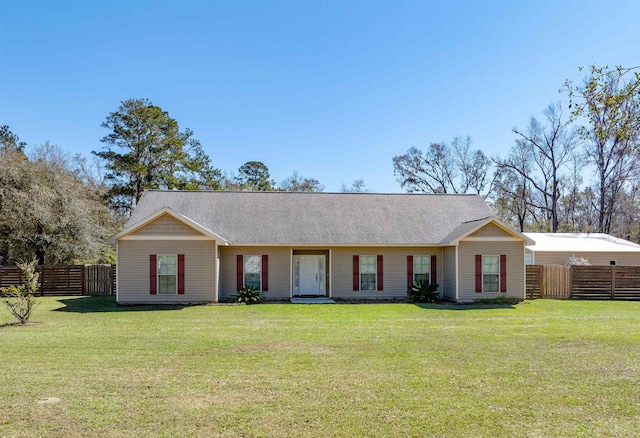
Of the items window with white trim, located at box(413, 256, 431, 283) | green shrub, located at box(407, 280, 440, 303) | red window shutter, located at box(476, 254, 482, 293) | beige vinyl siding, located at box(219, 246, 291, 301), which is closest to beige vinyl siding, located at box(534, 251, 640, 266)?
red window shutter, located at box(476, 254, 482, 293)

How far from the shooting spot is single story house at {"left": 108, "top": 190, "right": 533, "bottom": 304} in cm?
1736

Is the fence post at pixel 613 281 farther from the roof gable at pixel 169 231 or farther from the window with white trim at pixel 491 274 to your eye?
the roof gable at pixel 169 231

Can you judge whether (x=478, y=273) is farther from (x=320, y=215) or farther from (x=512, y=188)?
(x=512, y=188)

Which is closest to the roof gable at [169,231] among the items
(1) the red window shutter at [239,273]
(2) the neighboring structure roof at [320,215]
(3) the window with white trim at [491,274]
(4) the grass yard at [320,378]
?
(2) the neighboring structure roof at [320,215]

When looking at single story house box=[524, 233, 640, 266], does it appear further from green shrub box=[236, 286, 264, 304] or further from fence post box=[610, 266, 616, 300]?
green shrub box=[236, 286, 264, 304]

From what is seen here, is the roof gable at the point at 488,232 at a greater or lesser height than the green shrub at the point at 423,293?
greater

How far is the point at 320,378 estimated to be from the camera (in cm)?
708

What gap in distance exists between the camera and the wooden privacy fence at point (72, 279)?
66.9ft

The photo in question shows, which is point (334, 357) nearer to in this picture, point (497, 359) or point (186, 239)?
point (497, 359)

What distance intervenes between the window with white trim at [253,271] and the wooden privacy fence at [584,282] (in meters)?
11.6

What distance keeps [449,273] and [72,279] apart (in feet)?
53.7

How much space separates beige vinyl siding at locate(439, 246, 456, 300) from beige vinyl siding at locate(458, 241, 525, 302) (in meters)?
0.32

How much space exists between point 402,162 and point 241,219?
27.7m

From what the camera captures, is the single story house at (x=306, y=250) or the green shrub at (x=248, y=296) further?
the green shrub at (x=248, y=296)
